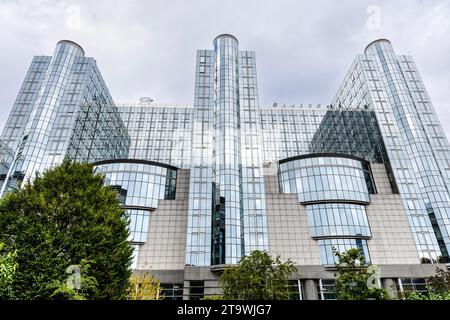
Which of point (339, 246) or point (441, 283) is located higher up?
point (339, 246)

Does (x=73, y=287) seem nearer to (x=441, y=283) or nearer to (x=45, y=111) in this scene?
(x=441, y=283)

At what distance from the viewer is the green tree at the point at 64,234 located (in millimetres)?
19734

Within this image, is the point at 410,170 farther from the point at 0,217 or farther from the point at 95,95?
the point at 95,95

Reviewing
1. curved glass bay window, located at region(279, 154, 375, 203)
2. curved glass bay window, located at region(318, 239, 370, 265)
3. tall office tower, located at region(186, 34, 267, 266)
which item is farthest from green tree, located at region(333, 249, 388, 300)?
curved glass bay window, located at region(279, 154, 375, 203)

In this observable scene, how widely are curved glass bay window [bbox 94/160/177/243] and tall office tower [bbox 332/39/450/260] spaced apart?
164ft

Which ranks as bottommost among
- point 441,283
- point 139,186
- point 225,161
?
point 441,283

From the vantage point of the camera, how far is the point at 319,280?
5012cm

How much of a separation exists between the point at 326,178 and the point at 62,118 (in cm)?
6767

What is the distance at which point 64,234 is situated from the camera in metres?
21.3

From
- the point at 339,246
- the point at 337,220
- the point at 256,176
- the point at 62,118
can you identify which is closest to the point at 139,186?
the point at 256,176

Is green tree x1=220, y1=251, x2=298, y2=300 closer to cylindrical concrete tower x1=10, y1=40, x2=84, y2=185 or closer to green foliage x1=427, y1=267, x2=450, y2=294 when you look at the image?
green foliage x1=427, y1=267, x2=450, y2=294

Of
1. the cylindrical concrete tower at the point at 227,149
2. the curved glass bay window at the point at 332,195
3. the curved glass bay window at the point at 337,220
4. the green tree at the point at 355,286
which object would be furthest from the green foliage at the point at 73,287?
the curved glass bay window at the point at 337,220
